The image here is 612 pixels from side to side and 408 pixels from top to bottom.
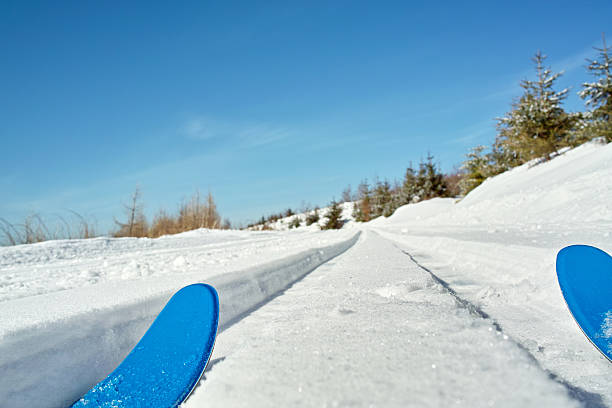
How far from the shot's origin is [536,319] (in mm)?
1076

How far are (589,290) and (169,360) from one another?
125 centimetres

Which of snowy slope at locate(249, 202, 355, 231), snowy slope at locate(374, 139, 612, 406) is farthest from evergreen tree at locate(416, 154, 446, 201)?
snowy slope at locate(374, 139, 612, 406)

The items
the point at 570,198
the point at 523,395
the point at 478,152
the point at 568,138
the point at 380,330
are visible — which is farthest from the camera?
the point at 478,152

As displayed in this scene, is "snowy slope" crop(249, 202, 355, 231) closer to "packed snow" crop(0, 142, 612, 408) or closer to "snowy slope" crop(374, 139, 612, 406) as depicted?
"snowy slope" crop(374, 139, 612, 406)

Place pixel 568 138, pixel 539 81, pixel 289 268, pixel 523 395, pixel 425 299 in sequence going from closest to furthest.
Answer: pixel 523 395 < pixel 425 299 < pixel 289 268 < pixel 568 138 < pixel 539 81

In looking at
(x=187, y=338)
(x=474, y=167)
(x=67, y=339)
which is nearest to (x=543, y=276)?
(x=187, y=338)

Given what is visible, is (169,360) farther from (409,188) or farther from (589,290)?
(409,188)

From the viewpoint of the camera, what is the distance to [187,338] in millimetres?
814

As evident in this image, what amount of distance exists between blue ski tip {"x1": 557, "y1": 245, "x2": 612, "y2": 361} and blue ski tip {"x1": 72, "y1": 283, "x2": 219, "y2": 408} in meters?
1.00

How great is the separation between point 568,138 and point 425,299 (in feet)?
44.2

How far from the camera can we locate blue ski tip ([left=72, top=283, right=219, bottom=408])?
2.27ft

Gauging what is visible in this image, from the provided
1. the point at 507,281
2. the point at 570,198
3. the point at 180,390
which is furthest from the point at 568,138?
the point at 180,390

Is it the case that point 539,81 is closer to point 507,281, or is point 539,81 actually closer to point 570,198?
point 570,198

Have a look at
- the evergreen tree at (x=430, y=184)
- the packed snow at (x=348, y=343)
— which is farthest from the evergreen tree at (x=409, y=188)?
the packed snow at (x=348, y=343)
